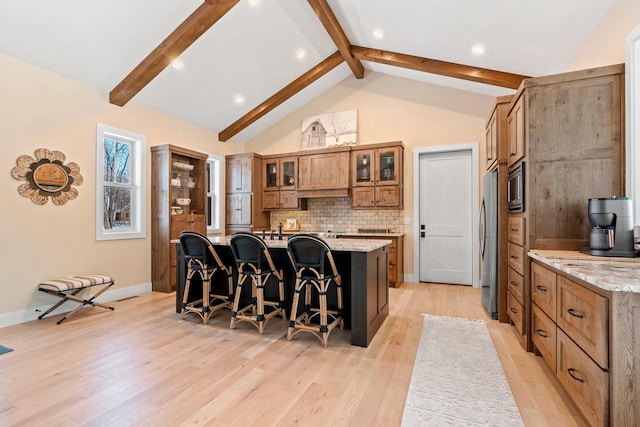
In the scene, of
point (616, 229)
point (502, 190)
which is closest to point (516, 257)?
point (502, 190)

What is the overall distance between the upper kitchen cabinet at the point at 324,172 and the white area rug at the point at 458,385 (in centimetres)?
319

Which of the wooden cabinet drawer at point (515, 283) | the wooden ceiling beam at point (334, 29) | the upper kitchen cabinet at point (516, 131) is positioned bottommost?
the wooden cabinet drawer at point (515, 283)

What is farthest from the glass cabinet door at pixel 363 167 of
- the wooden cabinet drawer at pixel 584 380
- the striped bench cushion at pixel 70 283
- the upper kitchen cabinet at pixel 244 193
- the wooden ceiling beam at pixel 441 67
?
the striped bench cushion at pixel 70 283

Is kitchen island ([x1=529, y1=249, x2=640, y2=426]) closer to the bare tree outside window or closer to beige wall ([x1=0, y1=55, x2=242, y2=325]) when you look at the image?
beige wall ([x1=0, y1=55, x2=242, y2=325])

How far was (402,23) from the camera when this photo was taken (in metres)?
3.92

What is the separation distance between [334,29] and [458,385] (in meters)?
4.50

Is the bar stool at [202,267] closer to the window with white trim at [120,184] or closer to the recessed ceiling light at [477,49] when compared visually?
the window with white trim at [120,184]

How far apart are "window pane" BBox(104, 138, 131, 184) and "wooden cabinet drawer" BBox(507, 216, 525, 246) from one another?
17.2ft

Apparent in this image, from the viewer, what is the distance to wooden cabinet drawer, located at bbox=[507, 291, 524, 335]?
2809 mm

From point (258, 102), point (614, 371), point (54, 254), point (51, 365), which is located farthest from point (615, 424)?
point (258, 102)

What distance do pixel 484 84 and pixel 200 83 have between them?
4414 mm

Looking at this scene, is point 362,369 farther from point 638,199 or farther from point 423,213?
point 423,213

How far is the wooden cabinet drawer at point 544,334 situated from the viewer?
6.82 feet

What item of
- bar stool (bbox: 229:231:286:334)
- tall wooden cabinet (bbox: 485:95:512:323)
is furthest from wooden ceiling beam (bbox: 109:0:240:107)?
tall wooden cabinet (bbox: 485:95:512:323)
